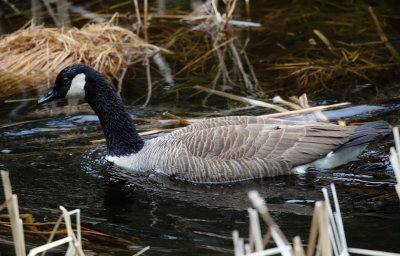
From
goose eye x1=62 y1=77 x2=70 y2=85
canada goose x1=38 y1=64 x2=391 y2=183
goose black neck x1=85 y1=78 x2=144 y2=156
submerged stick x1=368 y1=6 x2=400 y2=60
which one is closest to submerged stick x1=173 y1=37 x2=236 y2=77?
submerged stick x1=368 y1=6 x2=400 y2=60

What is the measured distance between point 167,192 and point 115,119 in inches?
60.1

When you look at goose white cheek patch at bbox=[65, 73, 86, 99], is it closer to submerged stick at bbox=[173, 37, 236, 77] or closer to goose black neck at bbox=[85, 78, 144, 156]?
goose black neck at bbox=[85, 78, 144, 156]

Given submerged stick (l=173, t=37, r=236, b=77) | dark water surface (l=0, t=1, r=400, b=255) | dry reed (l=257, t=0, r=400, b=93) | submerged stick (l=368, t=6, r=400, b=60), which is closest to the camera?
dark water surface (l=0, t=1, r=400, b=255)

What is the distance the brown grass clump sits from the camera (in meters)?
12.0

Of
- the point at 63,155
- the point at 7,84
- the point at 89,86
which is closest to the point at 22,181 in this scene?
the point at 63,155

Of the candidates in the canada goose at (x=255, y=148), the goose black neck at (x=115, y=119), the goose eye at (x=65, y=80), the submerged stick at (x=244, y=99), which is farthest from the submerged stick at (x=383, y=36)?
the goose eye at (x=65, y=80)

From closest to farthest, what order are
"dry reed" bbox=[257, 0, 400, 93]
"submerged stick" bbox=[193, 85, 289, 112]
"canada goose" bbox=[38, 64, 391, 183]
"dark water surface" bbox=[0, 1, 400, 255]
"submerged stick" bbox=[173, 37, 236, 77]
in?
"dark water surface" bbox=[0, 1, 400, 255], "canada goose" bbox=[38, 64, 391, 183], "submerged stick" bbox=[193, 85, 289, 112], "dry reed" bbox=[257, 0, 400, 93], "submerged stick" bbox=[173, 37, 236, 77]

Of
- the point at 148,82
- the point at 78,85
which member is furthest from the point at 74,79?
the point at 148,82

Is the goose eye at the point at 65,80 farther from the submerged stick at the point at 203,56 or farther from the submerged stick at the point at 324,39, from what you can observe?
the submerged stick at the point at 324,39

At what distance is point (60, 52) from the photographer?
12.3m

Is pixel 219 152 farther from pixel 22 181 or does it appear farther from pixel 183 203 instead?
pixel 22 181

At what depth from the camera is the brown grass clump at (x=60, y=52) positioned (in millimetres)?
11969

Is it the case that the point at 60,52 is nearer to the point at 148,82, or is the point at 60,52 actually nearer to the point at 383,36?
the point at 148,82

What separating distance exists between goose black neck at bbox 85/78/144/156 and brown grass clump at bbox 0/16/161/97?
365 cm
